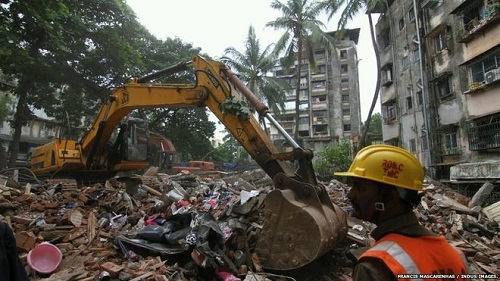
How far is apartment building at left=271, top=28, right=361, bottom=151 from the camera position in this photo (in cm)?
4653

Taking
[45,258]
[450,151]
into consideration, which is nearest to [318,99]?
[450,151]

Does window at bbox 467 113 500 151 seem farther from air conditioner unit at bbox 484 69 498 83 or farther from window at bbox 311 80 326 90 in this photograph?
window at bbox 311 80 326 90

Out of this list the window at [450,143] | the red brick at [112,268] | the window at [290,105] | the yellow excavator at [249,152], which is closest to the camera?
the yellow excavator at [249,152]

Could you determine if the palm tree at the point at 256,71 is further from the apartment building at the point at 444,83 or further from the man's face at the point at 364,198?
the man's face at the point at 364,198

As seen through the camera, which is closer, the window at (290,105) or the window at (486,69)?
the window at (486,69)

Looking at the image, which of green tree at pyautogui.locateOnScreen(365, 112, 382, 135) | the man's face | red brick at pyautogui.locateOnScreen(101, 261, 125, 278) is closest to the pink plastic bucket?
red brick at pyautogui.locateOnScreen(101, 261, 125, 278)

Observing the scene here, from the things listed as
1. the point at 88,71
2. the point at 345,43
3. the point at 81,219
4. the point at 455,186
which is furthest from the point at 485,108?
the point at 345,43

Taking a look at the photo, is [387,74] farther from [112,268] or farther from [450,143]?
[112,268]

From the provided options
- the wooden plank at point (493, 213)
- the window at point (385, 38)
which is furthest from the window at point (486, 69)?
the window at point (385, 38)

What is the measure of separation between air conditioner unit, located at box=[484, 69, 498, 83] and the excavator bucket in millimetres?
12993

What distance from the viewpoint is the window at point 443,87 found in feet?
57.2

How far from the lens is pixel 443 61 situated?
17.6m

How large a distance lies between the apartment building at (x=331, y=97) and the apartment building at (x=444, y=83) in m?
21.7

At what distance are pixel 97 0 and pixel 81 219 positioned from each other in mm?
15451
